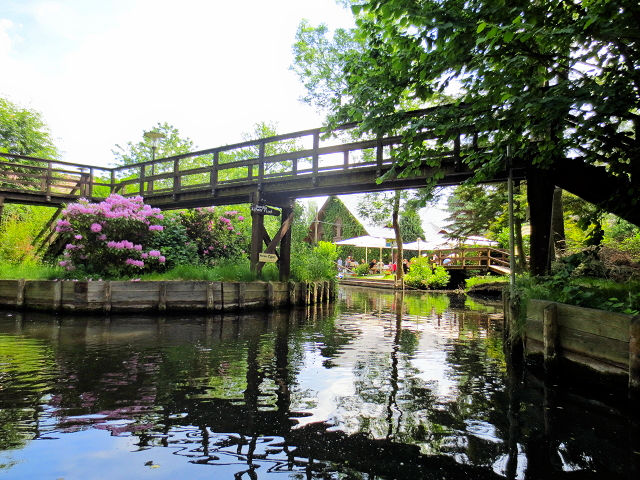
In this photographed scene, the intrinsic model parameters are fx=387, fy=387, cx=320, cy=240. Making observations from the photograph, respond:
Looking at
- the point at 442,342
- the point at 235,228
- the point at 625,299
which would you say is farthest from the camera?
the point at 235,228

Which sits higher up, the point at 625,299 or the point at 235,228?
the point at 235,228

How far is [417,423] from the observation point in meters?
3.61

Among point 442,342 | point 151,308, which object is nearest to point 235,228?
point 151,308

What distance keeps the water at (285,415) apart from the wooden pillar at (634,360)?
32 centimetres

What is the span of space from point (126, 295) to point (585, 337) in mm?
10291

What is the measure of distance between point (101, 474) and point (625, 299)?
5.77 meters

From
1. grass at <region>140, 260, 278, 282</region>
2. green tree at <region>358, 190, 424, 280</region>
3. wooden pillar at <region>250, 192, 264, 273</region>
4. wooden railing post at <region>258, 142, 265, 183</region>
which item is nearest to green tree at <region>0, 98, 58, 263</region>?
grass at <region>140, 260, 278, 282</region>

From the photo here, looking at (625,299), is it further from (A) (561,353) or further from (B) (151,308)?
(B) (151,308)

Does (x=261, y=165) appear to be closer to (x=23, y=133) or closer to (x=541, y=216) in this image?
(x=541, y=216)

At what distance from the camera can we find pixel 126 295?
414 inches

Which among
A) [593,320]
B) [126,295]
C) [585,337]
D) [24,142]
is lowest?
[126,295]

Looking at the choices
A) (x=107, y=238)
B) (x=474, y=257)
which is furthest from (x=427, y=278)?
(x=107, y=238)

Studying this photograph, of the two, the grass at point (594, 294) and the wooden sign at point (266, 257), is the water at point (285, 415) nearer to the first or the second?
the grass at point (594, 294)

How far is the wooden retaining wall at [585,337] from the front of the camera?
408cm
